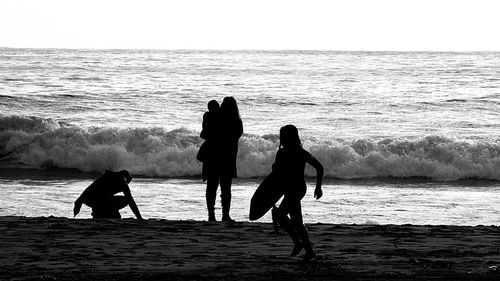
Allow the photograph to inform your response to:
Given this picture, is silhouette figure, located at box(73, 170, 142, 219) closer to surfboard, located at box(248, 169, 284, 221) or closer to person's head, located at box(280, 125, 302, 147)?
surfboard, located at box(248, 169, 284, 221)

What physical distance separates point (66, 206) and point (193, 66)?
33.3 m

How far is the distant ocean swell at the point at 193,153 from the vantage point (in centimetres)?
2127

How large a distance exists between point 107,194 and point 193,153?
11.8 metres

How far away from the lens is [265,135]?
2453 cm

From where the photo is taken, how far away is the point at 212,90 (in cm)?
3684

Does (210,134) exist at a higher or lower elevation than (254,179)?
higher

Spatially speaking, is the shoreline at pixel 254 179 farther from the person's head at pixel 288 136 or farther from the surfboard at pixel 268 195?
the person's head at pixel 288 136

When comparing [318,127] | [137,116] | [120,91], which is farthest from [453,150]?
[120,91]

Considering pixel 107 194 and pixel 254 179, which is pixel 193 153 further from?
pixel 107 194

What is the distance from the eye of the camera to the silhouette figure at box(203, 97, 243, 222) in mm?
10461

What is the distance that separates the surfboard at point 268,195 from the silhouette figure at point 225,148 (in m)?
2.90

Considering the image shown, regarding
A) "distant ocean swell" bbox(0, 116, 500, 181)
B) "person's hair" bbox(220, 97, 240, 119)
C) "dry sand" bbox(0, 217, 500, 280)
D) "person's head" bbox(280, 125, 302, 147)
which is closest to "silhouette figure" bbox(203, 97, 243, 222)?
"person's hair" bbox(220, 97, 240, 119)

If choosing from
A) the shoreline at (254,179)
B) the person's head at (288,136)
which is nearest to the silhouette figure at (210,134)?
the person's head at (288,136)

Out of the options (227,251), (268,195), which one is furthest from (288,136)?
(227,251)
